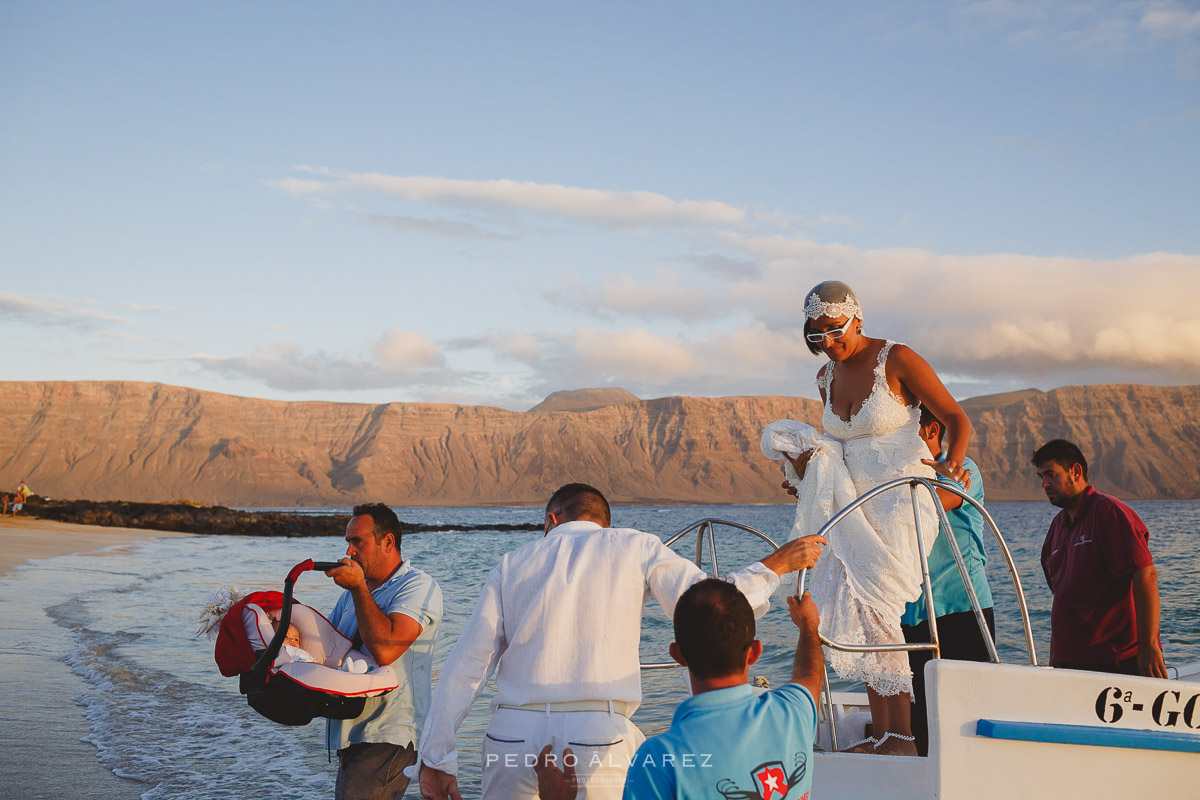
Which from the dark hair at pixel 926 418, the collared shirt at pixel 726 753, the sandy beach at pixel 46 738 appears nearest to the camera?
the collared shirt at pixel 726 753

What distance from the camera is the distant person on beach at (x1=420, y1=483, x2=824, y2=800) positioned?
8.46 feet

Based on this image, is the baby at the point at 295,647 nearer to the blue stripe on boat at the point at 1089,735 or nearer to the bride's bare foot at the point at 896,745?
the bride's bare foot at the point at 896,745

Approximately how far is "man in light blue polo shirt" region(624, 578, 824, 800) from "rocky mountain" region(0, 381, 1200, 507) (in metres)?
156

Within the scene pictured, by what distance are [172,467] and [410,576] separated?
591ft

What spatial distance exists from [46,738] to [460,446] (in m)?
183

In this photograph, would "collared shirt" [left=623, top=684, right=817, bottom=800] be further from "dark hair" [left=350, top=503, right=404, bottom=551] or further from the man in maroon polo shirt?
the man in maroon polo shirt

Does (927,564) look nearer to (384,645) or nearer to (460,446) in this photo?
(384,645)

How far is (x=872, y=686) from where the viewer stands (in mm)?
3803

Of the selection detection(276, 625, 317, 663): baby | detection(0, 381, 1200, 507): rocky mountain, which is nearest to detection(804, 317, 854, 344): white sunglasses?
detection(276, 625, 317, 663): baby

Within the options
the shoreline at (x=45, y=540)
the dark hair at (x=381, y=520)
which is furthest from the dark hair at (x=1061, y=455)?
the shoreline at (x=45, y=540)

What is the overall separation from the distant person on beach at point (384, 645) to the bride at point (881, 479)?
1727 millimetres

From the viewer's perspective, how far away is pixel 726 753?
6.84ft

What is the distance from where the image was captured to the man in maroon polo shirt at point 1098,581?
4.31 m

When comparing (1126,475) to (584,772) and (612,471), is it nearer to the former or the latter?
(612,471)
